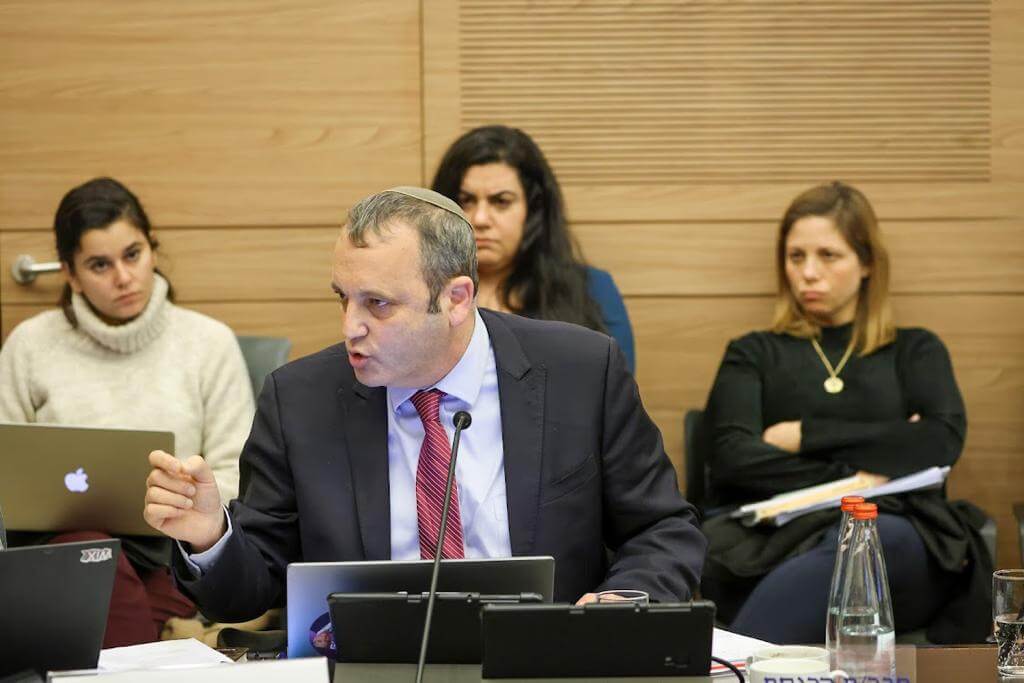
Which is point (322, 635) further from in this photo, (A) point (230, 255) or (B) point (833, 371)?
(A) point (230, 255)

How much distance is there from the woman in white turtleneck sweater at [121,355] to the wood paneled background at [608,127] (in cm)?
42

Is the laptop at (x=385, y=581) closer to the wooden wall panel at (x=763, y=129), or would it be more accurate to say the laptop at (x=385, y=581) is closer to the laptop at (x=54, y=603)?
the laptop at (x=54, y=603)

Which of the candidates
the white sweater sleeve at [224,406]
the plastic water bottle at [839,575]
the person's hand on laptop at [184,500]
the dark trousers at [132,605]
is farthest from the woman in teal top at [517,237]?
the plastic water bottle at [839,575]

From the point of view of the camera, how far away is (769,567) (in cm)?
328

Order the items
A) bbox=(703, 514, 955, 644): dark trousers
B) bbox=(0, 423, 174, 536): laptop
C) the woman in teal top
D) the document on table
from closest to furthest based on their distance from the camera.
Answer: the document on table
bbox=(0, 423, 174, 536): laptop
bbox=(703, 514, 955, 644): dark trousers
the woman in teal top

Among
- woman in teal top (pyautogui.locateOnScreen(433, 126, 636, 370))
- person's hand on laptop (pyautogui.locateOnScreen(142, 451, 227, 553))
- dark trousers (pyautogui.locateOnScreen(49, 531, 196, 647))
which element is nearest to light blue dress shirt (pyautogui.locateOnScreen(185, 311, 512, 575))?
person's hand on laptop (pyautogui.locateOnScreen(142, 451, 227, 553))

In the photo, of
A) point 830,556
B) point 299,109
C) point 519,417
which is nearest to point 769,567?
point 830,556

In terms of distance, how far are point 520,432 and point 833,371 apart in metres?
1.66

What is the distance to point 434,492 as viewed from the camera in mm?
2174

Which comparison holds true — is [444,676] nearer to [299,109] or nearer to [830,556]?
[830,556]

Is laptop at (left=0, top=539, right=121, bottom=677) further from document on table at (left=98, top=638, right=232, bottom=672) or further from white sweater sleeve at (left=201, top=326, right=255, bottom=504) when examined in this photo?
white sweater sleeve at (left=201, top=326, right=255, bottom=504)

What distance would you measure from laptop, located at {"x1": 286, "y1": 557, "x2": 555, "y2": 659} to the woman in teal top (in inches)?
78.2

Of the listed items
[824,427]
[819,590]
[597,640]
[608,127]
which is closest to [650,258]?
[608,127]

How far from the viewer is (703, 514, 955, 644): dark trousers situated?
3.18m
